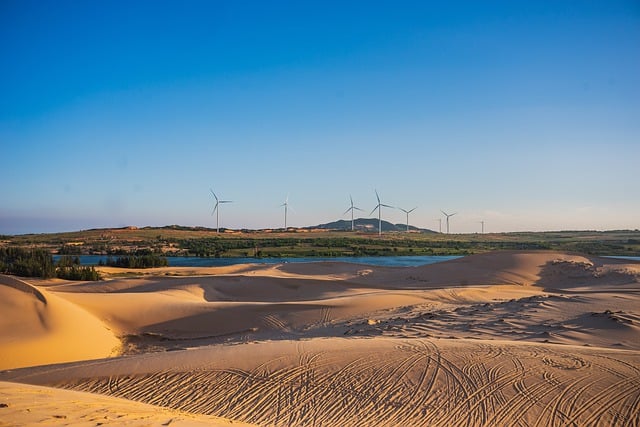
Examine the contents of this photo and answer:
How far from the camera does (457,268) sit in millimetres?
36281

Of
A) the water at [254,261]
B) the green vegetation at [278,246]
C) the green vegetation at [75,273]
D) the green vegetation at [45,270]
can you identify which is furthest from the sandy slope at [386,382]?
the water at [254,261]

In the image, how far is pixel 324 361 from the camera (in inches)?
413

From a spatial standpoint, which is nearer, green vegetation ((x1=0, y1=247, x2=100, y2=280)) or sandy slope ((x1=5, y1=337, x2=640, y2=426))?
sandy slope ((x1=5, y1=337, x2=640, y2=426))

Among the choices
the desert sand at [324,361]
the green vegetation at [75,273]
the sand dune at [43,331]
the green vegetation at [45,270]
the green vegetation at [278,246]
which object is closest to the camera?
the desert sand at [324,361]

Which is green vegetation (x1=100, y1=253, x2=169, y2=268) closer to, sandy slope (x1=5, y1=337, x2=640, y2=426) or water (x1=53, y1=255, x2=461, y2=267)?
water (x1=53, y1=255, x2=461, y2=267)

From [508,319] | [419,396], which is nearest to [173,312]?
[508,319]

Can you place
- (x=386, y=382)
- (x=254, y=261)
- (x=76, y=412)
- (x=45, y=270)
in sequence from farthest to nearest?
(x=254, y=261)
(x=45, y=270)
(x=386, y=382)
(x=76, y=412)

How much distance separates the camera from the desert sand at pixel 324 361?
7.66 meters

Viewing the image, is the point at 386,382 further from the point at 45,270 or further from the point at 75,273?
the point at 45,270

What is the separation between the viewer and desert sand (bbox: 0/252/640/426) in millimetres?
7656

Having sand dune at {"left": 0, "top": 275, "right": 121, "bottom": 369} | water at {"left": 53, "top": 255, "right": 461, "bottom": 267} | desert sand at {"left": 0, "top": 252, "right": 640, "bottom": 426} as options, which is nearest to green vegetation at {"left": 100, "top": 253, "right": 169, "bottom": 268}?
water at {"left": 53, "top": 255, "right": 461, "bottom": 267}

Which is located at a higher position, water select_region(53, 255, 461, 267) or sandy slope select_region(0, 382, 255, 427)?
sandy slope select_region(0, 382, 255, 427)

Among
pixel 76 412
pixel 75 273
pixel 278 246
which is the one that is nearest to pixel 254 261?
pixel 278 246

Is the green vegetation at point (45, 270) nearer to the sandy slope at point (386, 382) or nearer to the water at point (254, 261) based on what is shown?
the water at point (254, 261)
